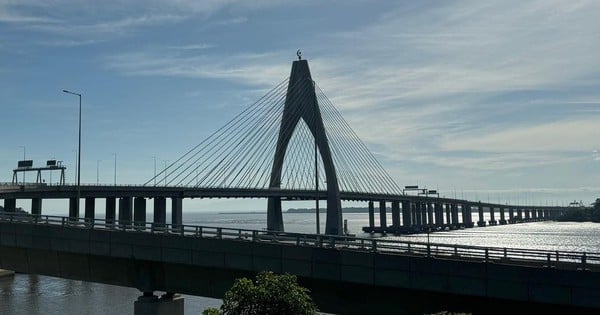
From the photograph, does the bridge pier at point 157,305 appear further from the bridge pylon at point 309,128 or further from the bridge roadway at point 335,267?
the bridge pylon at point 309,128

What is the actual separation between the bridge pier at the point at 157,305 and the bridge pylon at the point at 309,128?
70.5 metres

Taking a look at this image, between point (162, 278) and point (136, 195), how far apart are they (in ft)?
245

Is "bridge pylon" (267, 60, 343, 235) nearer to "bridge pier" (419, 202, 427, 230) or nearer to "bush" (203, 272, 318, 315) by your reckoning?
"bush" (203, 272, 318, 315)

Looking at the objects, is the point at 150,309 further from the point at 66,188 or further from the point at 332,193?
the point at 332,193

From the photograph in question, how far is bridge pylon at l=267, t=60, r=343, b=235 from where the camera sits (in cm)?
9919

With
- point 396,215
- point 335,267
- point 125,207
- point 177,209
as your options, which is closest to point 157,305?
point 335,267

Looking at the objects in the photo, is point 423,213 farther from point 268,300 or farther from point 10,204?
point 268,300

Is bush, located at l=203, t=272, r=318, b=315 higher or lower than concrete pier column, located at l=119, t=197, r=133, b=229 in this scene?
A: lower

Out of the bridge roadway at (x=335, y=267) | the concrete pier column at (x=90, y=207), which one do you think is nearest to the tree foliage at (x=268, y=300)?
the bridge roadway at (x=335, y=267)

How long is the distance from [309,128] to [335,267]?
80307mm

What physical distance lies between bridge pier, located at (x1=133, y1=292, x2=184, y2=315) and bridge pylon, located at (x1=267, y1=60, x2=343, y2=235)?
7049cm

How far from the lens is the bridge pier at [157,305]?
88.2ft

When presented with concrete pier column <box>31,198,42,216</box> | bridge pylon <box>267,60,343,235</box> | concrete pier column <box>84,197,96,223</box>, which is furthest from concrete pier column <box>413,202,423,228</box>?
concrete pier column <box>31,198,42,216</box>

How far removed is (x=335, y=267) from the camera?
878 inches
